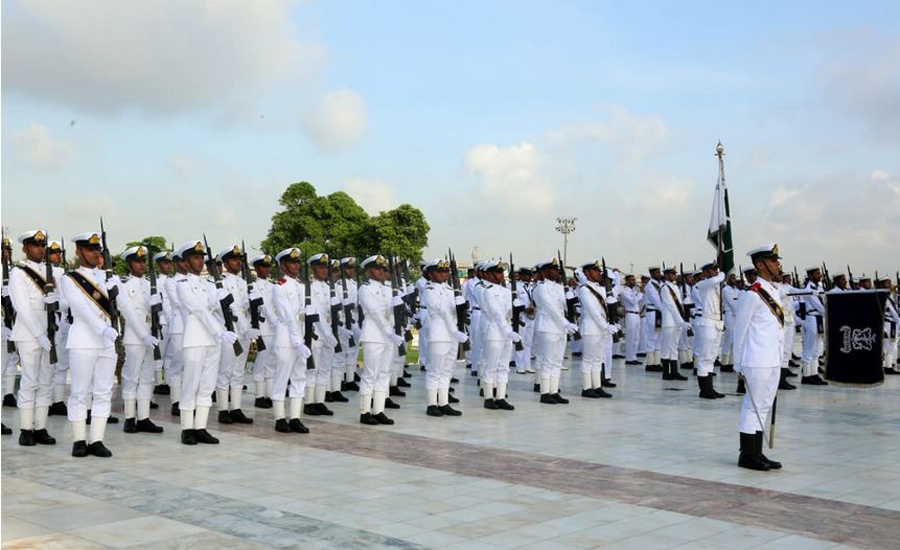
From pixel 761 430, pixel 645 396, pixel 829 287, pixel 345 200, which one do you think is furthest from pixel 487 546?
pixel 345 200

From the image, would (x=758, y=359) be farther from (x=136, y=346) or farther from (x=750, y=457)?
(x=136, y=346)

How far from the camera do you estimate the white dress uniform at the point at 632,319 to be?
62.3 feet

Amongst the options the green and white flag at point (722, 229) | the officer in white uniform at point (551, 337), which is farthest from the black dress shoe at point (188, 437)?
the green and white flag at point (722, 229)

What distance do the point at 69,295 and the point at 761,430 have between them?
6.32 meters

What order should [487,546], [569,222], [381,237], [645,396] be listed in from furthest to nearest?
1. [381,237]
2. [569,222]
3. [645,396]
4. [487,546]

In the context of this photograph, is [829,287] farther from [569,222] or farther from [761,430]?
[569,222]

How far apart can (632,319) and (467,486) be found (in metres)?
12.8

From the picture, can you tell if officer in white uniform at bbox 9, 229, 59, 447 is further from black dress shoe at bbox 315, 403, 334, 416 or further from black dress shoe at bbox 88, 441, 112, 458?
black dress shoe at bbox 315, 403, 334, 416

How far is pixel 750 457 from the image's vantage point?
7871 mm

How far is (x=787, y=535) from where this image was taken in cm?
572

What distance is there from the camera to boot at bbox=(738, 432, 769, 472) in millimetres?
7828

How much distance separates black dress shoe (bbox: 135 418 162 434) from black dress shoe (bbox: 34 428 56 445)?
1072mm

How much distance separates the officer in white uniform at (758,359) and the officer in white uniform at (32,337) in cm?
662

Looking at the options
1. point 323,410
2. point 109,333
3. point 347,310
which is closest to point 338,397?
point 347,310
